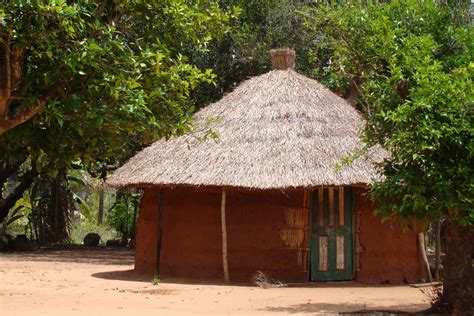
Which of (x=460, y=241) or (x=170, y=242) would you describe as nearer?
(x=460, y=241)

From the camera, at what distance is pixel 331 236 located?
495 inches

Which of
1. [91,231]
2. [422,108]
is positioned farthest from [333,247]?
[91,231]

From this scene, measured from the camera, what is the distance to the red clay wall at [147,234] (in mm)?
13516

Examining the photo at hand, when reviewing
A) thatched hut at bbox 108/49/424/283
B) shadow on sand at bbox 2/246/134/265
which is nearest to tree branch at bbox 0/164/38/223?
shadow on sand at bbox 2/246/134/265

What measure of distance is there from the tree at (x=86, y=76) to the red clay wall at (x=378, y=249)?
5.74 m

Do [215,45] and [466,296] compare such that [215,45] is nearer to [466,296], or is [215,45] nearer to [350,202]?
[350,202]

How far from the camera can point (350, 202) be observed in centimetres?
1272

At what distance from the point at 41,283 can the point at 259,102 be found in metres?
5.21

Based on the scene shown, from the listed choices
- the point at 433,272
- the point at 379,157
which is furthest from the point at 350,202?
the point at 433,272

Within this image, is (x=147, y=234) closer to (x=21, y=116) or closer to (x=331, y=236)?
(x=331, y=236)

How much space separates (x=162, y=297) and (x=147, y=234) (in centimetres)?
346

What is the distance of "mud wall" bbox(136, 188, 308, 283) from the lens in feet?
40.5

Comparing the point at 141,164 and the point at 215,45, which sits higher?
the point at 215,45

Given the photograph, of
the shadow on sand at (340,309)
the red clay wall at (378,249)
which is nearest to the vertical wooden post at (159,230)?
the red clay wall at (378,249)
